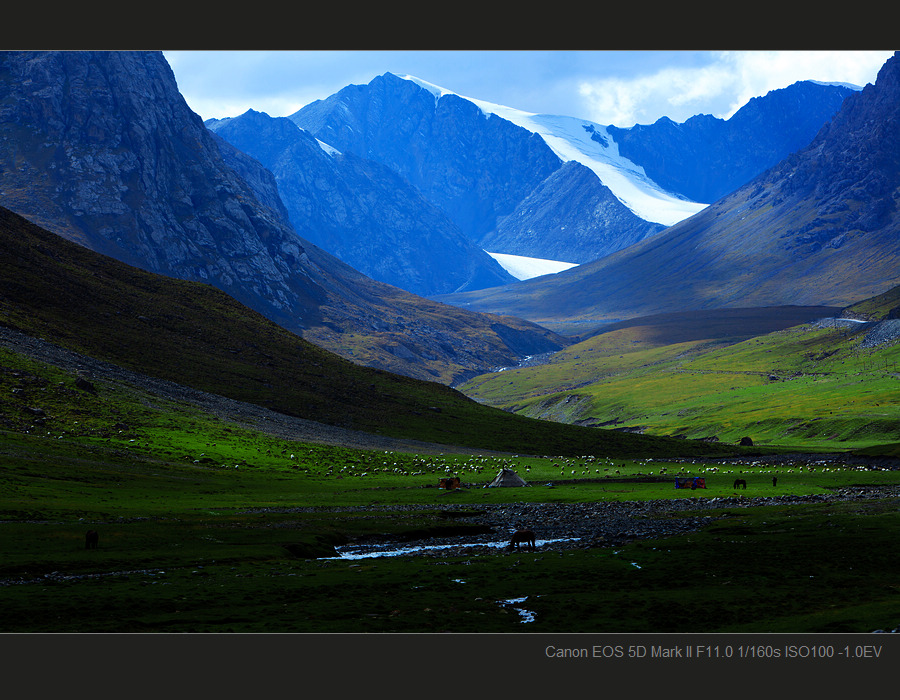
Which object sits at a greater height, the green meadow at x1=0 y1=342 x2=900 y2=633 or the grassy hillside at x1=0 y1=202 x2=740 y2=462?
the grassy hillside at x1=0 y1=202 x2=740 y2=462

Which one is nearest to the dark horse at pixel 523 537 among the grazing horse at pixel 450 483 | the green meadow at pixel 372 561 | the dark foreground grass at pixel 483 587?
the green meadow at pixel 372 561

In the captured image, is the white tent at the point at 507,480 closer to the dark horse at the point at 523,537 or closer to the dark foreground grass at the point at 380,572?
the dark foreground grass at the point at 380,572

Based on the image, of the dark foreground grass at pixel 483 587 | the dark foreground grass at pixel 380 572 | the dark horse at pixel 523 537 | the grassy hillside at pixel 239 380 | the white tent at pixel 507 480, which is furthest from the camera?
the grassy hillside at pixel 239 380

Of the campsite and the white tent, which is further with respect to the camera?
the white tent

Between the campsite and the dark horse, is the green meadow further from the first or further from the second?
the dark horse

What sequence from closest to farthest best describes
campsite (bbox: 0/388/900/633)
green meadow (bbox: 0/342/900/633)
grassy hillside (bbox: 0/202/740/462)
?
1. green meadow (bbox: 0/342/900/633)
2. campsite (bbox: 0/388/900/633)
3. grassy hillside (bbox: 0/202/740/462)

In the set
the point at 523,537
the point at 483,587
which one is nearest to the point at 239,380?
the point at 523,537

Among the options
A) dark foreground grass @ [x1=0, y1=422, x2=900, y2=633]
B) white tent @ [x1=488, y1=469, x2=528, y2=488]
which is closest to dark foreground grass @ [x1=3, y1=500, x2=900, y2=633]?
dark foreground grass @ [x1=0, y1=422, x2=900, y2=633]

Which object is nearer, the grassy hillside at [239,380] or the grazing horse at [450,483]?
the grazing horse at [450,483]

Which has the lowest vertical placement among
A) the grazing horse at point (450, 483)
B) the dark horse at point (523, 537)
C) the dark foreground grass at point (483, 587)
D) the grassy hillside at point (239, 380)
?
the dark foreground grass at point (483, 587)

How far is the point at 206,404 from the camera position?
15900cm

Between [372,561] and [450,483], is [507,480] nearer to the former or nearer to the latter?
[450,483]

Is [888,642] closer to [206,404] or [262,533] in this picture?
[262,533]

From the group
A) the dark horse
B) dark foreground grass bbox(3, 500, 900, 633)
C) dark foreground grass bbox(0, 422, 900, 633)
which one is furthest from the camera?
the dark horse
